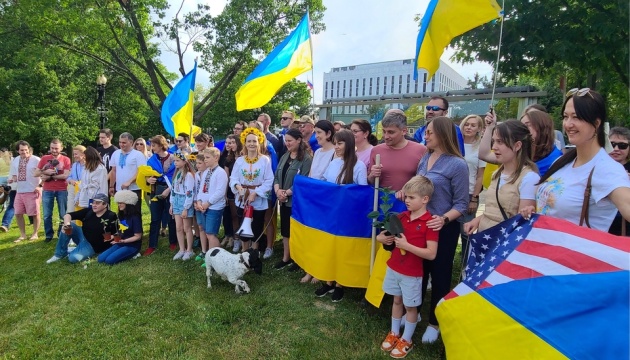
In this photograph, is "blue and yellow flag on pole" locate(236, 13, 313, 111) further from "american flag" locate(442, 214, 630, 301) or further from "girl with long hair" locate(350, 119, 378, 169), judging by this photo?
"american flag" locate(442, 214, 630, 301)

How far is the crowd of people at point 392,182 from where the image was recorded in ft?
8.00

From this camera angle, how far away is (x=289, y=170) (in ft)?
18.2

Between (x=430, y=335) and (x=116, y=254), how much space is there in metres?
5.10

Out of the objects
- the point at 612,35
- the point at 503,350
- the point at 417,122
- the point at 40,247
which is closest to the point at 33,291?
the point at 40,247

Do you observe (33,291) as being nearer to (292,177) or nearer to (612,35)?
(292,177)

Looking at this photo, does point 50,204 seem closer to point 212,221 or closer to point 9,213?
point 9,213

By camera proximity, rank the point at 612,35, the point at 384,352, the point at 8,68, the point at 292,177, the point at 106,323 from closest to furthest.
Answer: the point at 384,352 < the point at 106,323 < the point at 292,177 < the point at 612,35 < the point at 8,68

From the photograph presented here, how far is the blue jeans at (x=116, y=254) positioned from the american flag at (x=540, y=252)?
18.0 ft

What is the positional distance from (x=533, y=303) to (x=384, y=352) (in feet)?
5.60

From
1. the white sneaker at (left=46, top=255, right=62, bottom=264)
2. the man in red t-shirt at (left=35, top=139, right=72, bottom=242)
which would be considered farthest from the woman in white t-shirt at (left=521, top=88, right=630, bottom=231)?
the man in red t-shirt at (left=35, top=139, right=72, bottom=242)

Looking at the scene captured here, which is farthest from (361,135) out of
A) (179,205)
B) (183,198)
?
(179,205)

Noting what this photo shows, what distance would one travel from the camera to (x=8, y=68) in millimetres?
27938

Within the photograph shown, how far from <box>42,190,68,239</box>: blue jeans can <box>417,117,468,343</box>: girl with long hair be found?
301 inches

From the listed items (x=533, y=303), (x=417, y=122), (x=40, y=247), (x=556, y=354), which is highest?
(x=417, y=122)
